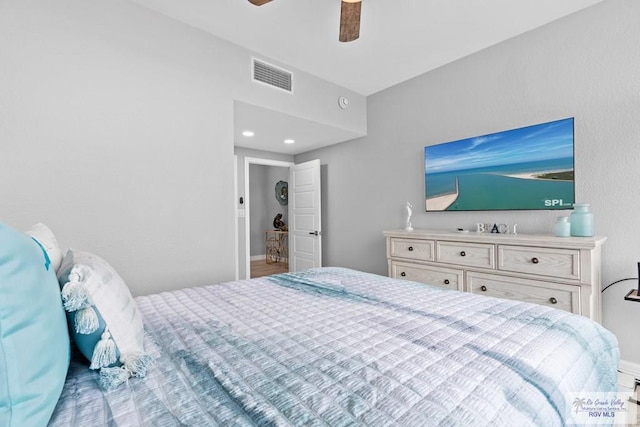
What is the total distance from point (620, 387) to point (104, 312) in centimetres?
295

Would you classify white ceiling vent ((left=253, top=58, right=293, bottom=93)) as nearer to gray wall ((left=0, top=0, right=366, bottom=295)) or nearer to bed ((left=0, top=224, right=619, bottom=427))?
gray wall ((left=0, top=0, right=366, bottom=295))

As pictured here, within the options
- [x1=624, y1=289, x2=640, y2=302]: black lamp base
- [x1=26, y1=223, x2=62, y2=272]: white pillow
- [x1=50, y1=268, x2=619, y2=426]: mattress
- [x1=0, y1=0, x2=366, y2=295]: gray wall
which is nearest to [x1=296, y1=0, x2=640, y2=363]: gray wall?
[x1=624, y1=289, x2=640, y2=302]: black lamp base

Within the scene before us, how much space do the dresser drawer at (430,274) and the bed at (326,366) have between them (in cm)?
125

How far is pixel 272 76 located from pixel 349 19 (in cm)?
116

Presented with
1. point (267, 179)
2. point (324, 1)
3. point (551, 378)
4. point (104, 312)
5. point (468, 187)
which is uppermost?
point (324, 1)

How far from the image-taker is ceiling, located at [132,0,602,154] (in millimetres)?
2146

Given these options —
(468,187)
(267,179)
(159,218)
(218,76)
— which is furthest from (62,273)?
(267,179)

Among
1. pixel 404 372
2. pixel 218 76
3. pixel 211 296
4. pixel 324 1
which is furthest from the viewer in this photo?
pixel 218 76

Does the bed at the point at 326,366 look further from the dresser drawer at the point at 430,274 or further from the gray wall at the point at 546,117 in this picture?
the gray wall at the point at 546,117

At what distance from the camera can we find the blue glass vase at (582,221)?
2051mm

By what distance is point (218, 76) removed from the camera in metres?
2.48

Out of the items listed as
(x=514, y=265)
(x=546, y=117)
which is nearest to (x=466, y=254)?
(x=514, y=265)

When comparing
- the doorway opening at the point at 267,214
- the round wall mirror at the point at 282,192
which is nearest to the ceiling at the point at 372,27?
the round wall mirror at the point at 282,192

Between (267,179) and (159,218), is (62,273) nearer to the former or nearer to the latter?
(159,218)
